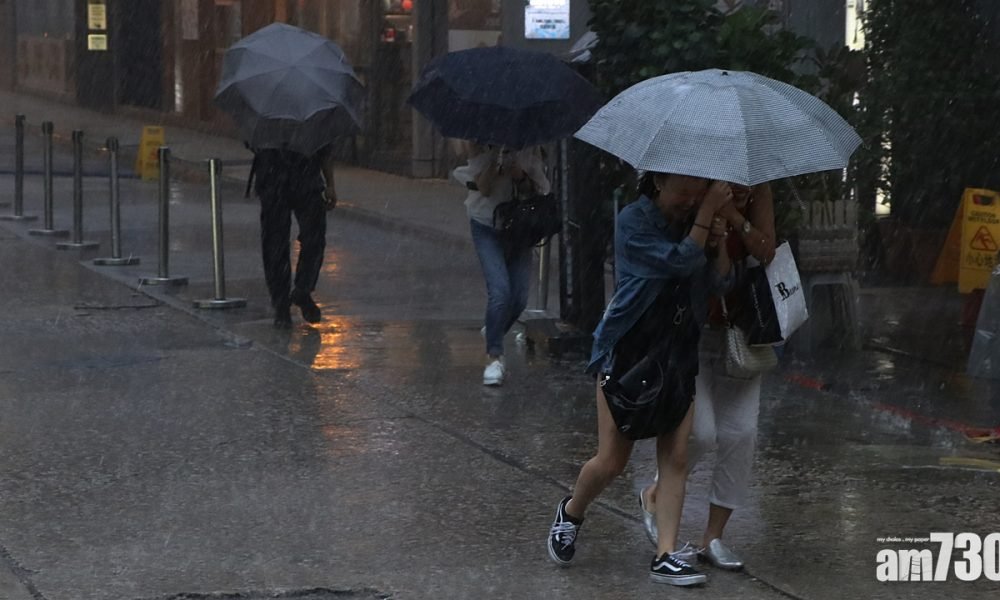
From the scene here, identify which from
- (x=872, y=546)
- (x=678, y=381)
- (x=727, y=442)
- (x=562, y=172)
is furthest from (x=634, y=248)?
(x=562, y=172)

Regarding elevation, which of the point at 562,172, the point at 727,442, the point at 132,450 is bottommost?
the point at 132,450

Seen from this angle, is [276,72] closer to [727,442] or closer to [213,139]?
[727,442]

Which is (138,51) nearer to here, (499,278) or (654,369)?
(499,278)

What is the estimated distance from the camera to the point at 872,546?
6199mm

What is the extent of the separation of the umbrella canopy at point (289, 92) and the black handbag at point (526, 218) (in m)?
1.98

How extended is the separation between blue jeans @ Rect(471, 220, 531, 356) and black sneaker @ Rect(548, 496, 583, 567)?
3.24 meters

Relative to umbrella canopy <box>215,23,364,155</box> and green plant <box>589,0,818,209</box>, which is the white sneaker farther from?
umbrella canopy <box>215,23,364,155</box>

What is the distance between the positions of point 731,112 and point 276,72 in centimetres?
573

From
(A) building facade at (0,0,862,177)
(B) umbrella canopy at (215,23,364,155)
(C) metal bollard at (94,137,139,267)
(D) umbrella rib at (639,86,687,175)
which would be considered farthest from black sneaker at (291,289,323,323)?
(D) umbrella rib at (639,86,687,175)

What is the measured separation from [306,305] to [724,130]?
Result: 6077mm

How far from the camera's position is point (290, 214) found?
36.1 ft

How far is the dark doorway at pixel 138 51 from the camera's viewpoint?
36312mm

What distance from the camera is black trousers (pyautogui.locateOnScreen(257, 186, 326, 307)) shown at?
426 inches

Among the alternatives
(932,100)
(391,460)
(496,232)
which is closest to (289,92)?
(496,232)
